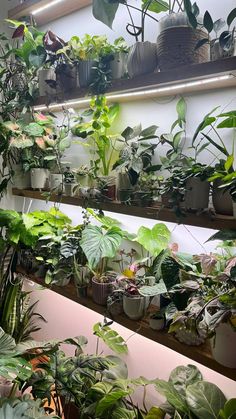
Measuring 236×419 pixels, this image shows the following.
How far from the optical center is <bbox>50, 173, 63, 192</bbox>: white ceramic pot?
189 centimetres

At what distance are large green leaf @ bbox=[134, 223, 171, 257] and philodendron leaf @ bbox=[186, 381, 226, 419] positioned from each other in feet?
1.93

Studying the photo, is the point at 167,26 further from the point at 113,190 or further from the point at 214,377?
the point at 214,377

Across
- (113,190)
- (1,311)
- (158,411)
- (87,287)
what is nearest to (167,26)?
(113,190)

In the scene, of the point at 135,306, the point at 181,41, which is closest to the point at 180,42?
the point at 181,41

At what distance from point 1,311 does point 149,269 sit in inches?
52.8

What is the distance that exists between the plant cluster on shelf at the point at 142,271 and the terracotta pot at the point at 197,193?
0.54 feet

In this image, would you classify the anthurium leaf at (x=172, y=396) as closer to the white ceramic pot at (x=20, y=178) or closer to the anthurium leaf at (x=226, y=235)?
the anthurium leaf at (x=226, y=235)

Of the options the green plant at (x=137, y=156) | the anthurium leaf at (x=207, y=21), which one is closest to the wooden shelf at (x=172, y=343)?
the green plant at (x=137, y=156)

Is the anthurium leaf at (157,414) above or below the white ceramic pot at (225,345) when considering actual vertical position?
below

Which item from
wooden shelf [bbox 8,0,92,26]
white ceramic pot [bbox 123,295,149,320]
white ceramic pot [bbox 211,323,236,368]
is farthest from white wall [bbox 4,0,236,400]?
white ceramic pot [bbox 211,323,236,368]

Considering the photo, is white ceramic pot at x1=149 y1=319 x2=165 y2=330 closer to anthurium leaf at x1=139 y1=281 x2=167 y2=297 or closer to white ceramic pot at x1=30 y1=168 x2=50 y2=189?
anthurium leaf at x1=139 y1=281 x2=167 y2=297

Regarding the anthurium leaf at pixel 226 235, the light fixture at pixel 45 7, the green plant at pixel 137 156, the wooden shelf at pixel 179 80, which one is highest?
the light fixture at pixel 45 7

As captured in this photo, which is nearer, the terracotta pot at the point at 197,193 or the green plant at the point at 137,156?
the terracotta pot at the point at 197,193

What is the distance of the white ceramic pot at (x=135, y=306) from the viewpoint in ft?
4.61
